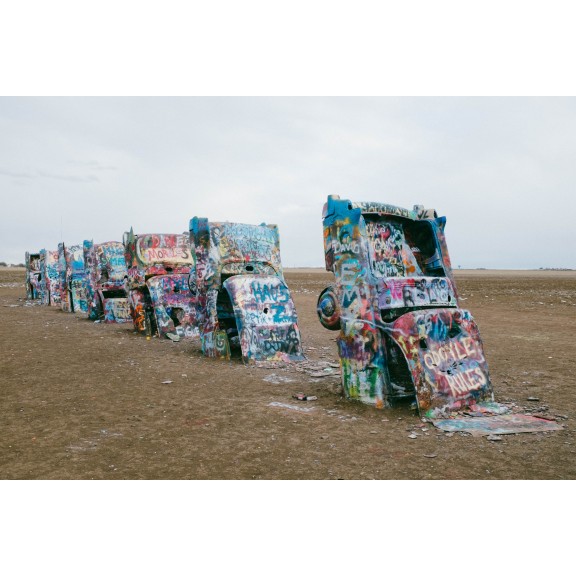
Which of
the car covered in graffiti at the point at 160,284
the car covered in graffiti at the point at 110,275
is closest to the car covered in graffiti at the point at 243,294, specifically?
the car covered in graffiti at the point at 160,284

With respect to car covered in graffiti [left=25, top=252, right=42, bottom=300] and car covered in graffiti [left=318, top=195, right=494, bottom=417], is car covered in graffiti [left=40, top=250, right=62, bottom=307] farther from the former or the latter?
car covered in graffiti [left=318, top=195, right=494, bottom=417]

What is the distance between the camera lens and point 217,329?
30.2 ft

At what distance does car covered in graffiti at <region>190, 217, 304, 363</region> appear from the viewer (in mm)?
8562

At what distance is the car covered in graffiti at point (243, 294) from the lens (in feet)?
28.1

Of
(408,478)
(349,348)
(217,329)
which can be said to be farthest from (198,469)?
(217,329)

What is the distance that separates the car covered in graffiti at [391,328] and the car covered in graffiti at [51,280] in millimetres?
19399

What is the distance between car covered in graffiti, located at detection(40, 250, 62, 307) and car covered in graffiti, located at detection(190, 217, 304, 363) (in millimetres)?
14999

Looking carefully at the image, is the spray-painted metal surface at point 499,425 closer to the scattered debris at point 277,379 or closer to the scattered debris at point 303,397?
the scattered debris at point 303,397

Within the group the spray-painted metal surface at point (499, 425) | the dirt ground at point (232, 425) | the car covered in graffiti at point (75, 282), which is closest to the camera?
the dirt ground at point (232, 425)

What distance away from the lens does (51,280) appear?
2281 centimetres

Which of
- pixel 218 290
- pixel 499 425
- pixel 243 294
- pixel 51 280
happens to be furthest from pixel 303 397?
pixel 51 280

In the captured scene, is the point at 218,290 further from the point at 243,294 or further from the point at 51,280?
the point at 51,280

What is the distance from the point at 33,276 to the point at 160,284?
17.5 metres

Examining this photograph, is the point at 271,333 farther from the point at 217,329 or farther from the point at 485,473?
the point at 485,473
